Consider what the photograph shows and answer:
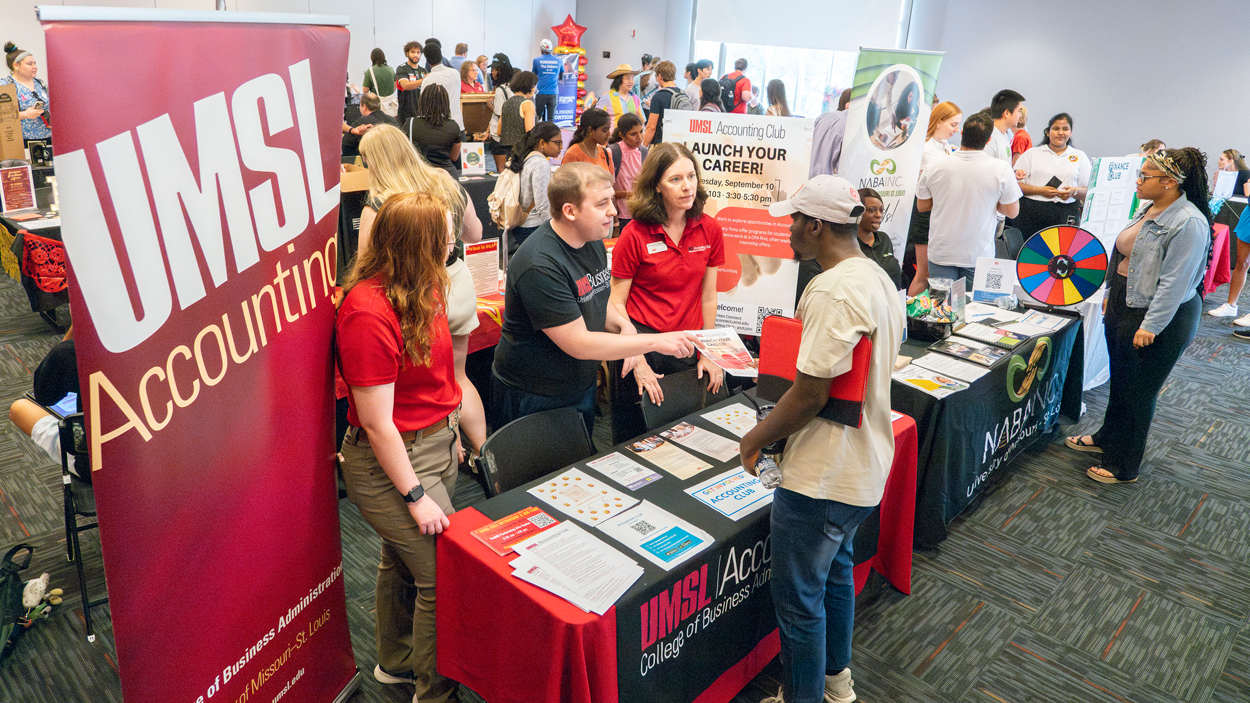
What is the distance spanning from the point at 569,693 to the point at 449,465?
646 mm

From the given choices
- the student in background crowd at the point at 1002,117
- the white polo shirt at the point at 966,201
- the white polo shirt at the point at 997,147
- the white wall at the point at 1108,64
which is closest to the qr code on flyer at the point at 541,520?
the white polo shirt at the point at 966,201

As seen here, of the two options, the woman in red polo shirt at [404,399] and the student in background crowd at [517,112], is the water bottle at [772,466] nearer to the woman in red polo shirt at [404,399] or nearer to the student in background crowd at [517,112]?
the woman in red polo shirt at [404,399]

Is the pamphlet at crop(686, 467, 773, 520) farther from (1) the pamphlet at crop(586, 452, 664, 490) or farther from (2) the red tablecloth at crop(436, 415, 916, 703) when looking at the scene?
(2) the red tablecloth at crop(436, 415, 916, 703)

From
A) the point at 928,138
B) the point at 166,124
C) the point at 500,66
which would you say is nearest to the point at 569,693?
the point at 166,124

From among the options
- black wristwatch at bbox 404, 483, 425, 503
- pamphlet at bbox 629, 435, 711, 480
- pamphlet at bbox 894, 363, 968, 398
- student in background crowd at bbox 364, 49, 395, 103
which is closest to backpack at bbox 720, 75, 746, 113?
student in background crowd at bbox 364, 49, 395, 103

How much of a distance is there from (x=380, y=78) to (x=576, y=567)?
9.19m

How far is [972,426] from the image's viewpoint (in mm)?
2910

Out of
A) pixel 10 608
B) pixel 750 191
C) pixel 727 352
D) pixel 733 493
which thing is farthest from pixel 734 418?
pixel 10 608

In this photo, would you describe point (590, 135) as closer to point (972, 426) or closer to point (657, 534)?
point (972, 426)

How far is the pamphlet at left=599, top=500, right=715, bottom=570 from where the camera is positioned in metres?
1.73

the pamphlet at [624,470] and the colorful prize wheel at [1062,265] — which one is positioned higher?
the colorful prize wheel at [1062,265]

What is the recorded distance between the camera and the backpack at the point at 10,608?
224 cm

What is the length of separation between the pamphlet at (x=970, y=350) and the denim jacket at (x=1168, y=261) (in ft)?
2.12

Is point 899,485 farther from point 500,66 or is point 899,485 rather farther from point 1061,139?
point 500,66
